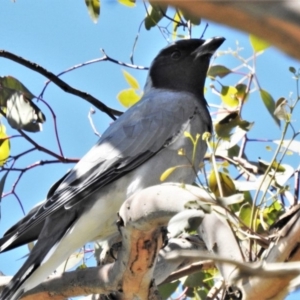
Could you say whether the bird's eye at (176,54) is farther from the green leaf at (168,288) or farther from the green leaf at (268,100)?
the green leaf at (168,288)

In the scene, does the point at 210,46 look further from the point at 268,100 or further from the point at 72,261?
the point at 72,261

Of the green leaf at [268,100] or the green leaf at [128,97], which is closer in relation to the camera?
the green leaf at [268,100]

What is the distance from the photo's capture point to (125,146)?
2.88 meters

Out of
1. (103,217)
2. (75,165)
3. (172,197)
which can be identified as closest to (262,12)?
(172,197)

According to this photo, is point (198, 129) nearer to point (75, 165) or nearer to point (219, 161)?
point (219, 161)

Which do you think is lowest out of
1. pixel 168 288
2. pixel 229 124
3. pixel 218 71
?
pixel 168 288

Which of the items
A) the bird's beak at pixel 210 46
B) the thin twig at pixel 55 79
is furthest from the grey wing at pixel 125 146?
the bird's beak at pixel 210 46

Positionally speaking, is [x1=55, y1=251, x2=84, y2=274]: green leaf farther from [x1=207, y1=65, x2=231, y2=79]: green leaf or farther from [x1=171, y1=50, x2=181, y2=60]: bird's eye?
→ [x1=171, y1=50, x2=181, y2=60]: bird's eye

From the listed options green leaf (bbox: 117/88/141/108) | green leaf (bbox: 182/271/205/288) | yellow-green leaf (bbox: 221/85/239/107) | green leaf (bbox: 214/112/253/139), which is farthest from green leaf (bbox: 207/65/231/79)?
green leaf (bbox: 182/271/205/288)

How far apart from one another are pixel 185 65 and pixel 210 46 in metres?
0.24

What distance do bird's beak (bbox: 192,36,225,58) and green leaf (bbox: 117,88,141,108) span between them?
0.55 meters

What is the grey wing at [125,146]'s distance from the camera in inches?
103

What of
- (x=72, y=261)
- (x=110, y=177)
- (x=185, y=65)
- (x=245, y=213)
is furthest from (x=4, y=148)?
(x=185, y=65)

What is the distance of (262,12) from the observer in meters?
0.33
